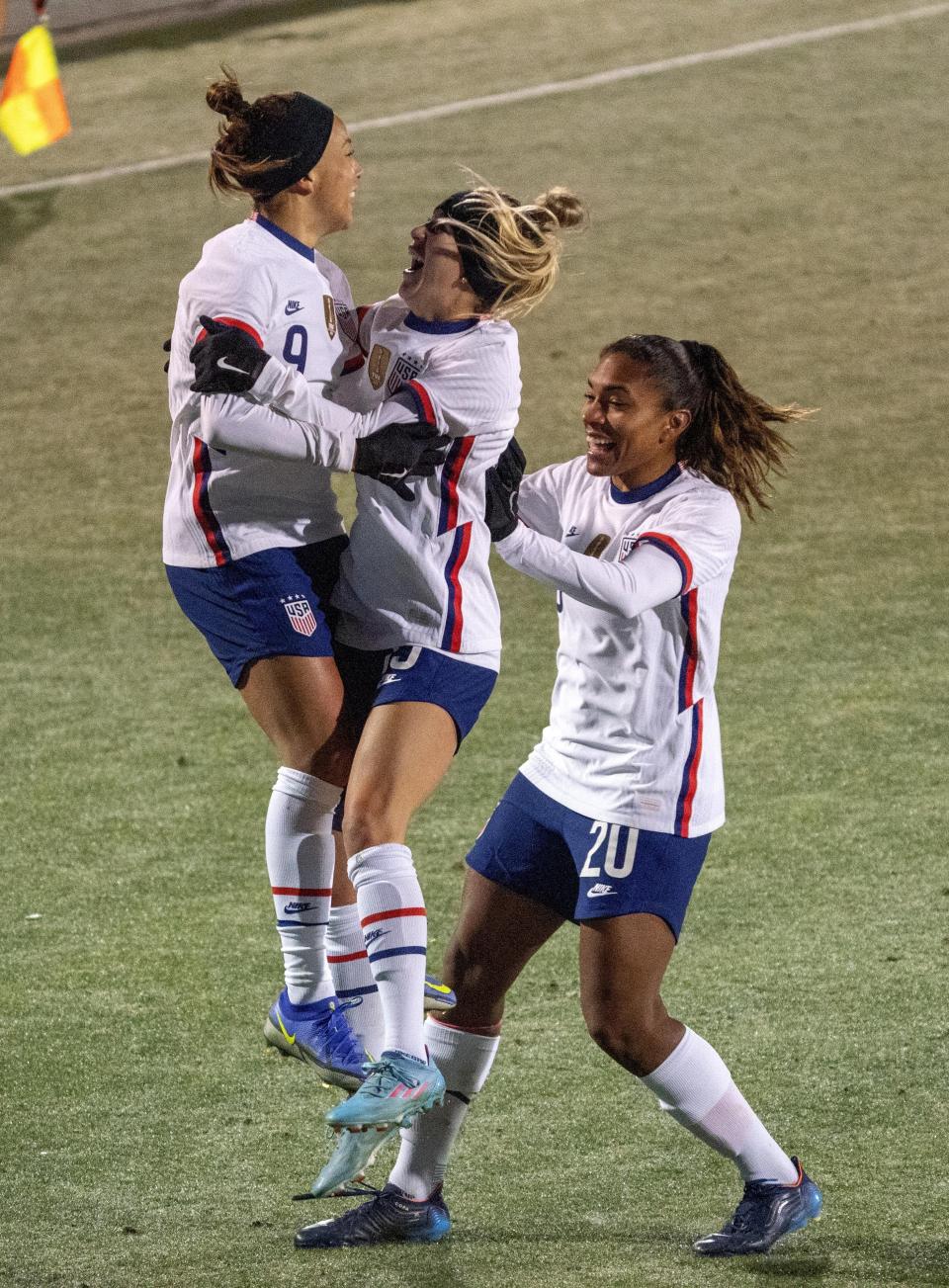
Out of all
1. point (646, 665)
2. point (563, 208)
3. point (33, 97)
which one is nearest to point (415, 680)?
point (646, 665)

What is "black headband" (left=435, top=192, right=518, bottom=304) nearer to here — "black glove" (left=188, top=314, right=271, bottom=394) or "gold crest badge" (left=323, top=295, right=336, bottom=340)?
"gold crest badge" (left=323, top=295, right=336, bottom=340)

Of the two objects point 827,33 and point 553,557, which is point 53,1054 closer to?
point 553,557

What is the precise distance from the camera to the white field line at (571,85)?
1468 centimetres

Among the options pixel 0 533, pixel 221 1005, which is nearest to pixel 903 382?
pixel 0 533

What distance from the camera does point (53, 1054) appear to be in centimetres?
508

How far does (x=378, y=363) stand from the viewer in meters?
4.04

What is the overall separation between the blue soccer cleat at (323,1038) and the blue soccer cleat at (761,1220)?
0.81 m

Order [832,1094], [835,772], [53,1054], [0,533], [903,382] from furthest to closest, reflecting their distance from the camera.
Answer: [903,382]
[0,533]
[835,772]
[53,1054]
[832,1094]

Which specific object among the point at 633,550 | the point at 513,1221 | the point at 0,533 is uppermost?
the point at 633,550

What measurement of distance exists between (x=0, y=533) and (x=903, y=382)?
17.6 feet

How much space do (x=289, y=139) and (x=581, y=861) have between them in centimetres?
158

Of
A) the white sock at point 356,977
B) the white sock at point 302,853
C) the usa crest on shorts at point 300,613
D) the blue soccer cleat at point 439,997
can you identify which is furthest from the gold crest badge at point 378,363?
the blue soccer cleat at point 439,997

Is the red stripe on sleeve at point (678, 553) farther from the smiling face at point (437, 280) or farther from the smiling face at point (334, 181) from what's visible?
the smiling face at point (334, 181)

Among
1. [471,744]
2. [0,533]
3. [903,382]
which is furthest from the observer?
[903,382]
